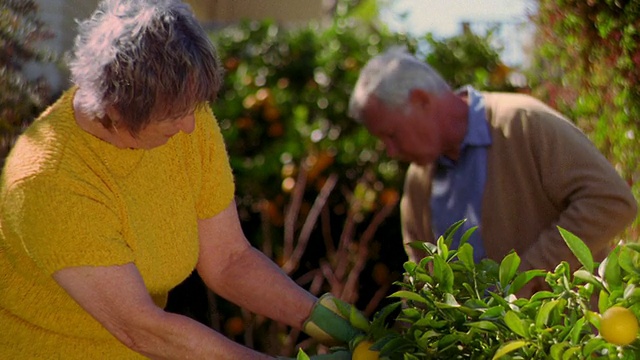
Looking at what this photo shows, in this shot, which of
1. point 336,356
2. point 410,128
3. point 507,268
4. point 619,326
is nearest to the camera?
point 619,326

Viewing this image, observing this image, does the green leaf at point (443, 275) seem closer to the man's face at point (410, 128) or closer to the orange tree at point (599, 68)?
the man's face at point (410, 128)

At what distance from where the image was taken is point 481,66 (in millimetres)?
5883

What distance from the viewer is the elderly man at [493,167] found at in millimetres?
3385

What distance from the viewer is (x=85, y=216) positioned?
212cm

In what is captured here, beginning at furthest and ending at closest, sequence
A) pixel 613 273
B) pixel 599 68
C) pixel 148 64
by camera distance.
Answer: pixel 599 68, pixel 148 64, pixel 613 273

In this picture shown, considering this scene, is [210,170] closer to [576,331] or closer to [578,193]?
[576,331]

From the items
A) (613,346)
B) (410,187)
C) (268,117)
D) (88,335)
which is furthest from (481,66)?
(613,346)

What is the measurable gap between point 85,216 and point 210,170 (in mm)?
457

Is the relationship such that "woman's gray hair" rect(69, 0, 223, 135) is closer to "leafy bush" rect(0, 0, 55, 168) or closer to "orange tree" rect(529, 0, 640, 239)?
"leafy bush" rect(0, 0, 55, 168)

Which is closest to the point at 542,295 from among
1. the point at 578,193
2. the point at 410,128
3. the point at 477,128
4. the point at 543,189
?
the point at 578,193

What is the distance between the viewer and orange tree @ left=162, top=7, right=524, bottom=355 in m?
5.12

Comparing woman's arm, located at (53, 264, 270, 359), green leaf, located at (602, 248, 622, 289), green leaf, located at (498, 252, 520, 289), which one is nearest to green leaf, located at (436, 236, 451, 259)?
green leaf, located at (498, 252, 520, 289)

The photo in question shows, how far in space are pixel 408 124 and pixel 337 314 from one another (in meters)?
1.74

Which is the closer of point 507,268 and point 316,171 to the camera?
point 507,268
